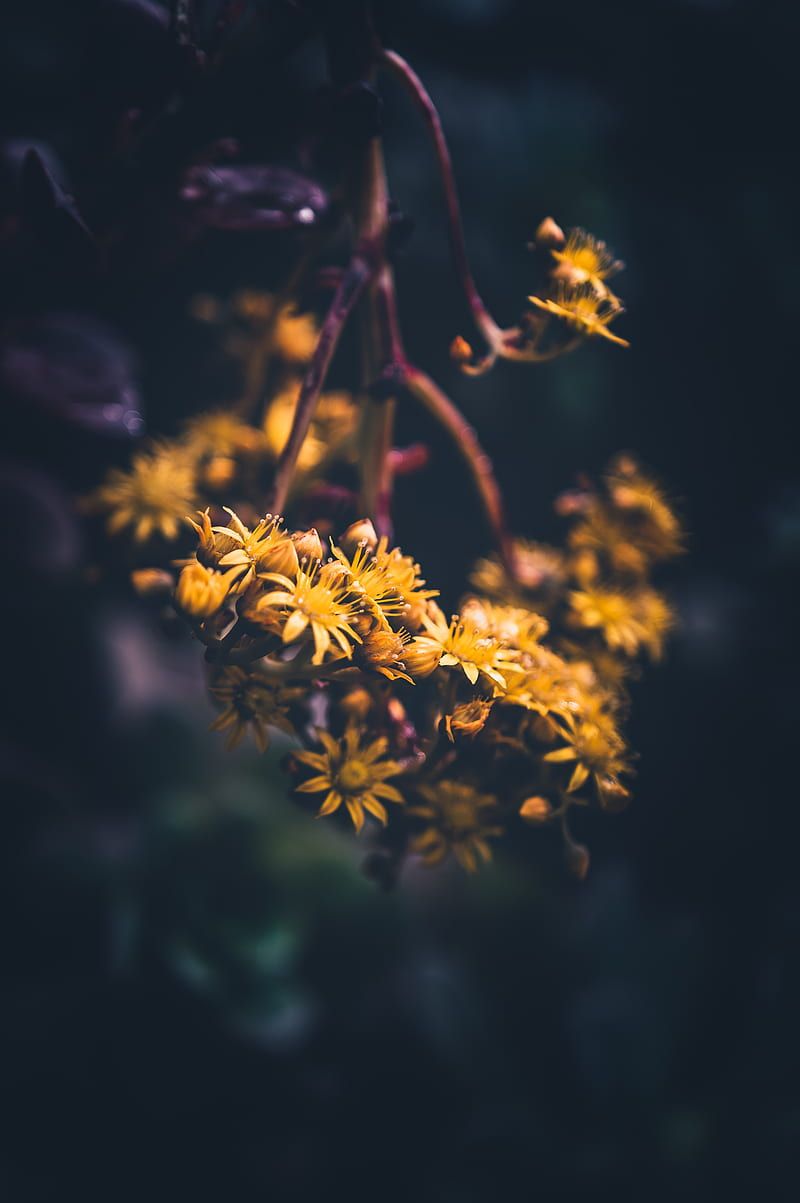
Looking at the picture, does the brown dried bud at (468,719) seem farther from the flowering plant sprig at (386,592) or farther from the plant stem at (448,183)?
the plant stem at (448,183)

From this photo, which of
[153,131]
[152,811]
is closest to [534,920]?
[152,811]

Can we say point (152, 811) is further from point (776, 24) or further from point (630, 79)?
point (776, 24)

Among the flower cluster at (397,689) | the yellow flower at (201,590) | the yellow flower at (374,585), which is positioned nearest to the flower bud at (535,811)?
the flower cluster at (397,689)

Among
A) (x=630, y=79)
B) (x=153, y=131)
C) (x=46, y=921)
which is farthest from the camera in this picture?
(x=630, y=79)

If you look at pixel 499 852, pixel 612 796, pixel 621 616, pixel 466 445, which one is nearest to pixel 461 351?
pixel 466 445

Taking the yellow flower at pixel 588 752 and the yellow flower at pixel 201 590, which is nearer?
the yellow flower at pixel 201 590

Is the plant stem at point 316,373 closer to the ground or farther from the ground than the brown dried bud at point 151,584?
farther from the ground

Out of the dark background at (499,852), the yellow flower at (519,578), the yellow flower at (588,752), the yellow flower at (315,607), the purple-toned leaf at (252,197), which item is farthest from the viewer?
the dark background at (499,852)

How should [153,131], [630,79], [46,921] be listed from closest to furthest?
[153,131] → [46,921] → [630,79]
